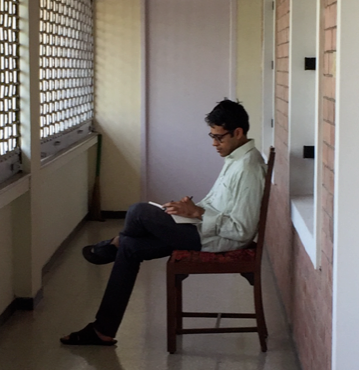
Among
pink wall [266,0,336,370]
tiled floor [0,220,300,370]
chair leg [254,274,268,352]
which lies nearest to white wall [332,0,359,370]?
pink wall [266,0,336,370]

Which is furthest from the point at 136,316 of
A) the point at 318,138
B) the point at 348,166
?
the point at 348,166

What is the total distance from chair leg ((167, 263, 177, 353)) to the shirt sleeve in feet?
0.97

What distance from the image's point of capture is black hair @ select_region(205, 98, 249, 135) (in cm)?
336

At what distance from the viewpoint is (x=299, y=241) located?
3242mm

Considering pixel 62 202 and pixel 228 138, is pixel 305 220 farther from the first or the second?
pixel 62 202

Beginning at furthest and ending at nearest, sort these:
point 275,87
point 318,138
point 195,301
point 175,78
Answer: point 175,78
point 275,87
point 195,301
point 318,138

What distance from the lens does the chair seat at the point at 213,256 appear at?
3.29m

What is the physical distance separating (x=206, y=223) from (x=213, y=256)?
166 mm

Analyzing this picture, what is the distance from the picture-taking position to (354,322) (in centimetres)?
224

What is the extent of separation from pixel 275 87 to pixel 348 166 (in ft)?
8.63

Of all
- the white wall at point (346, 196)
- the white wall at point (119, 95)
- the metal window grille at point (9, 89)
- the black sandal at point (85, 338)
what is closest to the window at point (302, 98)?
the black sandal at point (85, 338)

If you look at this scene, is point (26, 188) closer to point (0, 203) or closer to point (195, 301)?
point (0, 203)

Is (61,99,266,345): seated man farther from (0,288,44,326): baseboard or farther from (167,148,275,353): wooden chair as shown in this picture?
(0,288,44,326): baseboard

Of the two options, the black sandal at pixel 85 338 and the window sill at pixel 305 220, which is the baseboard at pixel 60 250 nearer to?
the black sandal at pixel 85 338
